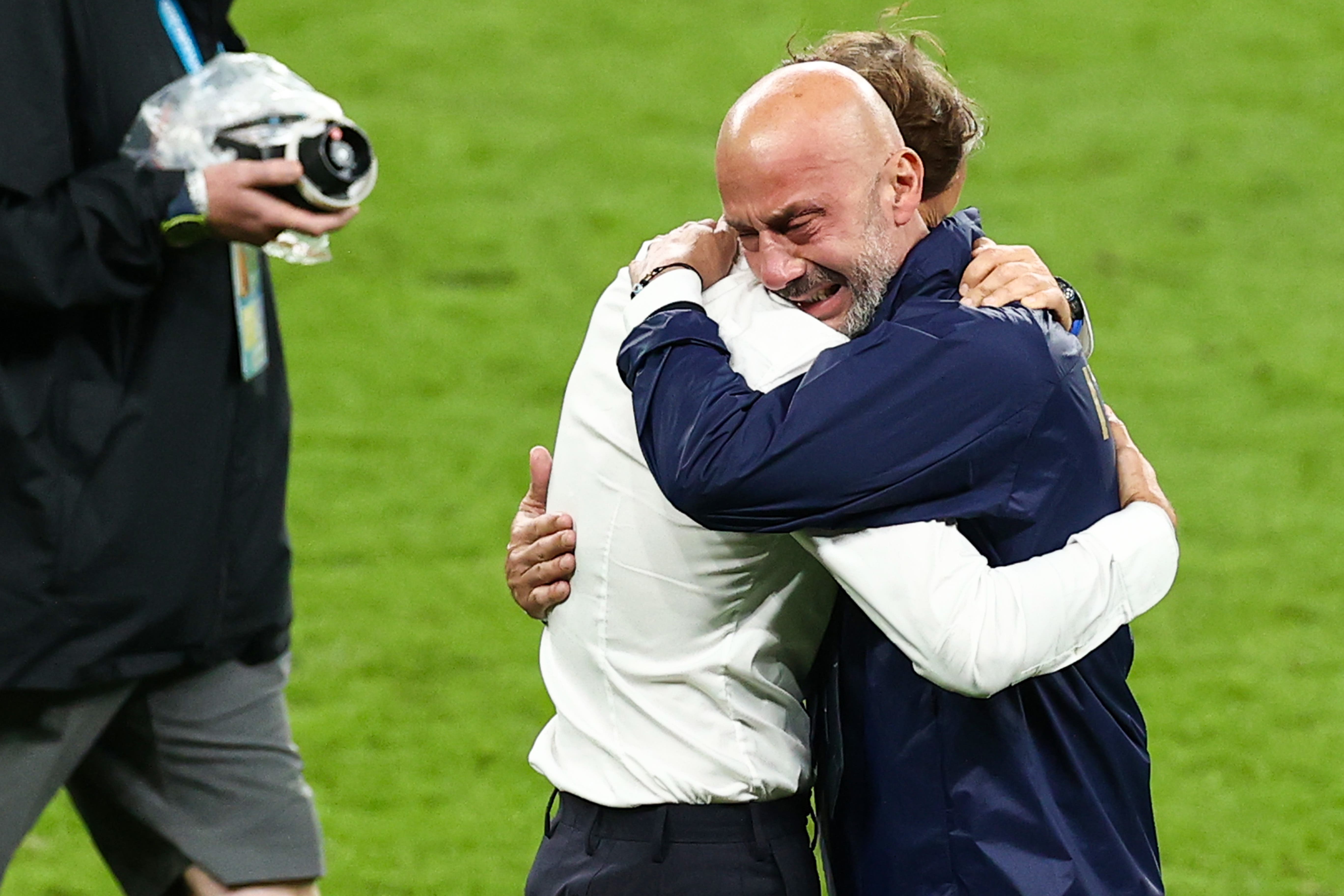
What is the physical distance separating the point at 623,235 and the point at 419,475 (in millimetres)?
2072

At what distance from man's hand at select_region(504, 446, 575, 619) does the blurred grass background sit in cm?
73

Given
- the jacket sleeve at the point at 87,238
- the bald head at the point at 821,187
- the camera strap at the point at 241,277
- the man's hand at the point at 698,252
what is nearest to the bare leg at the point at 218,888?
the camera strap at the point at 241,277

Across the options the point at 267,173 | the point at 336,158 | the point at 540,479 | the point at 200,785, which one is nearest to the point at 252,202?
the point at 267,173

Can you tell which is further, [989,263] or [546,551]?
[546,551]

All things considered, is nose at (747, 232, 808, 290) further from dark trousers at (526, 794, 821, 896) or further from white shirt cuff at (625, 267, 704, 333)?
dark trousers at (526, 794, 821, 896)

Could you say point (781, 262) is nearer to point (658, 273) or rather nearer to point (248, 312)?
point (658, 273)

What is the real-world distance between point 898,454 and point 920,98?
18.6 inches

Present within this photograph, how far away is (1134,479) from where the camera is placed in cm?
221

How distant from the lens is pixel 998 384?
1968mm

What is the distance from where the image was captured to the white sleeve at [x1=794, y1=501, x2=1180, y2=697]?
194 cm

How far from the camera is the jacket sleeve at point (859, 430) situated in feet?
6.35

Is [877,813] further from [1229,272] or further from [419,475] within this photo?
[1229,272]

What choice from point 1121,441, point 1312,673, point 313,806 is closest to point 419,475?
point 1312,673

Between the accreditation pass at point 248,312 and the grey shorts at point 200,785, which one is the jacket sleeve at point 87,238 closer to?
the accreditation pass at point 248,312
